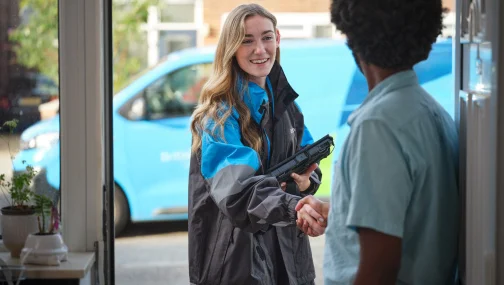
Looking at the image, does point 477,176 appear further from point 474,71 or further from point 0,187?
point 0,187

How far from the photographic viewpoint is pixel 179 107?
6.07 m

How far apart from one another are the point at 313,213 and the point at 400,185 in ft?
3.09

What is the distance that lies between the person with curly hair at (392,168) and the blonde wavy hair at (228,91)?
4.12ft

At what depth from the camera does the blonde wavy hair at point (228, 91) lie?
3.35m

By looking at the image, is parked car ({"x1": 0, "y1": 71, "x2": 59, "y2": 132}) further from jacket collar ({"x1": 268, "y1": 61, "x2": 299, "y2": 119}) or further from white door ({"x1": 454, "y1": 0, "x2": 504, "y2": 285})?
white door ({"x1": 454, "y1": 0, "x2": 504, "y2": 285})

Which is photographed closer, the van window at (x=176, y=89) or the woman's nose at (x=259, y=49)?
the woman's nose at (x=259, y=49)

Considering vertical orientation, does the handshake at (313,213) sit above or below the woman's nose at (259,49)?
below

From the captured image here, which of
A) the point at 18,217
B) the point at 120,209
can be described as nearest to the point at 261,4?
the point at 120,209

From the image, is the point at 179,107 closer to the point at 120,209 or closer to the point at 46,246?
the point at 120,209

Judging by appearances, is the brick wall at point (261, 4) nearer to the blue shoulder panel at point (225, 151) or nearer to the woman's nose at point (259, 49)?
the woman's nose at point (259, 49)

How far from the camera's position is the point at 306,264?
3.34 m

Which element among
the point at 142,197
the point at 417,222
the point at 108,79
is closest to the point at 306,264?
the point at 108,79

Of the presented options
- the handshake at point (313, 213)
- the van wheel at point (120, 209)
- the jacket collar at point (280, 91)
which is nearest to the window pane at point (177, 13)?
the van wheel at point (120, 209)

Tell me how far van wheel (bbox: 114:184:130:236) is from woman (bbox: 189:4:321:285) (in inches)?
105
